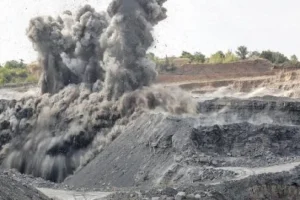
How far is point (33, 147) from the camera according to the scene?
46156 millimetres

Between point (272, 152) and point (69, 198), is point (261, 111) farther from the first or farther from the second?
point (69, 198)

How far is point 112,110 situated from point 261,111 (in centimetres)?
1255

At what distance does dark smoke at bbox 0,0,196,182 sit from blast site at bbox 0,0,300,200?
73 mm

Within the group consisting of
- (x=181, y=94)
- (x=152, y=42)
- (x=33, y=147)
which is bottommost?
(x=33, y=147)

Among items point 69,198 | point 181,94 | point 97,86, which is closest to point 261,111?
point 181,94

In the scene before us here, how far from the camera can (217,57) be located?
3583 inches

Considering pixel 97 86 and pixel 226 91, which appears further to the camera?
pixel 226 91

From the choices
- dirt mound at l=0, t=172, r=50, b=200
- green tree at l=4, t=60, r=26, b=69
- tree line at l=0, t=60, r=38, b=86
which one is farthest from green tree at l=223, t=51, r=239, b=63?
dirt mound at l=0, t=172, r=50, b=200

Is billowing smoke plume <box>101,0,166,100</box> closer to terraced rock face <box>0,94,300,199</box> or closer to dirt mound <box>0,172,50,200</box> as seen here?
terraced rock face <box>0,94,300,199</box>

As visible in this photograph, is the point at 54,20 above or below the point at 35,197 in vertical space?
above

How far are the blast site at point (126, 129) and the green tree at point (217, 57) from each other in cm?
3401

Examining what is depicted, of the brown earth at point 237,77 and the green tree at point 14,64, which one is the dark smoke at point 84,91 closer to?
the brown earth at point 237,77

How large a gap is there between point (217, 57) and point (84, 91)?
45.9 meters

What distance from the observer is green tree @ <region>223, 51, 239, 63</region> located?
85562 mm
